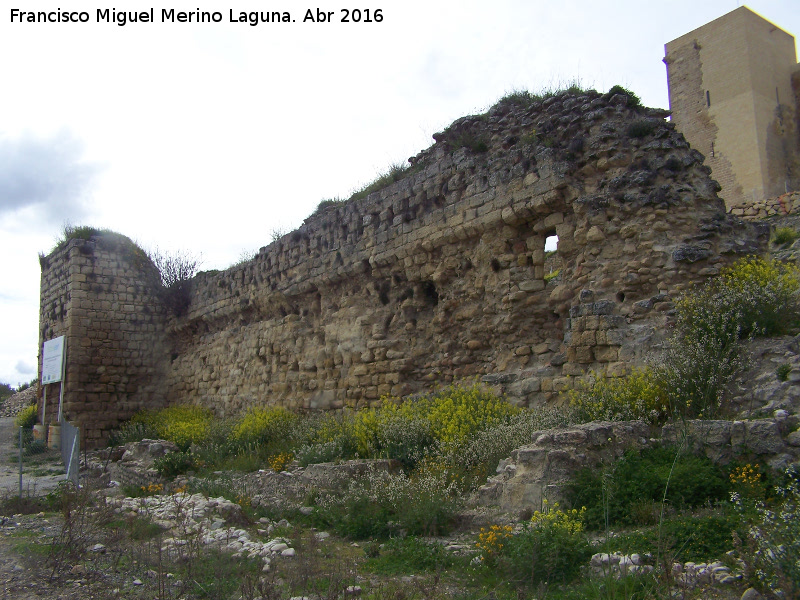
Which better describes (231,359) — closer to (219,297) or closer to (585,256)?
(219,297)

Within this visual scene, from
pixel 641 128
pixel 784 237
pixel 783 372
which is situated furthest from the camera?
pixel 784 237

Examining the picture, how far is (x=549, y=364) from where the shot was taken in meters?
7.59

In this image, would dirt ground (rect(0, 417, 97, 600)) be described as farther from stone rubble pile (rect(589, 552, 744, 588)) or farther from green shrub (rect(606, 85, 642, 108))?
green shrub (rect(606, 85, 642, 108))

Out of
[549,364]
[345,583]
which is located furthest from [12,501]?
[549,364]

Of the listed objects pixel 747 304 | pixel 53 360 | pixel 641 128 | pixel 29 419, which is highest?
pixel 641 128

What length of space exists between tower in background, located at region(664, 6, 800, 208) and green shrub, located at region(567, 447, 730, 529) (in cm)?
1452

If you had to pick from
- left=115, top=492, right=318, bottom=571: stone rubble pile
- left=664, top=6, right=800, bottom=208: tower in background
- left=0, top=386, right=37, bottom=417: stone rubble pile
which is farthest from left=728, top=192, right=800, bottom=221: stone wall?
left=0, top=386, right=37, bottom=417: stone rubble pile

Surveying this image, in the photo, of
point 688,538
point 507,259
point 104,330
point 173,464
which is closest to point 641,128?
point 507,259

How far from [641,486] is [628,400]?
1515 mm

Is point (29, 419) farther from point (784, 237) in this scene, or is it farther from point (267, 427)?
point (784, 237)

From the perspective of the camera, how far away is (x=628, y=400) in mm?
5969

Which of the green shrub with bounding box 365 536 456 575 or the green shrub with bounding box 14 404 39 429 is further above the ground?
the green shrub with bounding box 14 404 39 429

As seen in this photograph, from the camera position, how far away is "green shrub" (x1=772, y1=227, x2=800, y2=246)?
32.5 ft

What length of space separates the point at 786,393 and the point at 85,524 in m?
6.19
